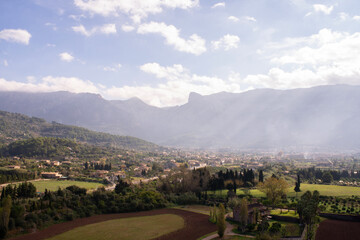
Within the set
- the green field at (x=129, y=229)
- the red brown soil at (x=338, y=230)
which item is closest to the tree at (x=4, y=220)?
the green field at (x=129, y=229)

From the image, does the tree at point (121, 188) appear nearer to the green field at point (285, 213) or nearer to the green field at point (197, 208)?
the green field at point (197, 208)

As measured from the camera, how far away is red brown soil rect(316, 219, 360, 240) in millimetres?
32281

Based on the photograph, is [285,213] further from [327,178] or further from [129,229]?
[327,178]

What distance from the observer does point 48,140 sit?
131625 millimetres

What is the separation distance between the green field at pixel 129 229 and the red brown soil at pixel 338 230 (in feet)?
64.4

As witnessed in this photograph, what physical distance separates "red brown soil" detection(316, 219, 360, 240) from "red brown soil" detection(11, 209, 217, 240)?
1450 centimetres

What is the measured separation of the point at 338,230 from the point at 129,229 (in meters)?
28.7

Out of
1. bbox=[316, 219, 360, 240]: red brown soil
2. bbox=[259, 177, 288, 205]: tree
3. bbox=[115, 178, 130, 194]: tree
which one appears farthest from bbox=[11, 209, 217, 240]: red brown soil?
bbox=[316, 219, 360, 240]: red brown soil

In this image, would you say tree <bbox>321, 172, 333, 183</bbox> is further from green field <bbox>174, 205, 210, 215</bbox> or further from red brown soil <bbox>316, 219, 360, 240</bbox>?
red brown soil <bbox>316, 219, 360, 240</bbox>

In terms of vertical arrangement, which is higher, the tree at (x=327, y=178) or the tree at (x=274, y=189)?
the tree at (x=274, y=189)

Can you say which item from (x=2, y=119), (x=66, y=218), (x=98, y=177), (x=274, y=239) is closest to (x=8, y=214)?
(x=66, y=218)

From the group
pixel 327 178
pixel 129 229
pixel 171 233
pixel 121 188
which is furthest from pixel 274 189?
pixel 327 178

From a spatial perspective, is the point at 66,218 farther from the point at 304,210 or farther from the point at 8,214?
the point at 304,210

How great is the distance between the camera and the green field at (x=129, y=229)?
35781 mm
